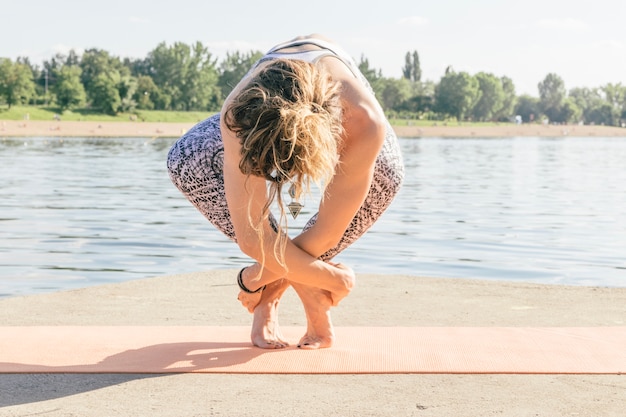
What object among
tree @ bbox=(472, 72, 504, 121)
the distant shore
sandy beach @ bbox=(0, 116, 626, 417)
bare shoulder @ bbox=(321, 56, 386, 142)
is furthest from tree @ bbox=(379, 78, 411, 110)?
bare shoulder @ bbox=(321, 56, 386, 142)

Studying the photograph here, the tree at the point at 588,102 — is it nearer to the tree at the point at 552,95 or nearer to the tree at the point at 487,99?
the tree at the point at 552,95

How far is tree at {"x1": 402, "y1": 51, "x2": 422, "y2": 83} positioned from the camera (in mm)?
151125

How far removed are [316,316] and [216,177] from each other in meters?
0.68

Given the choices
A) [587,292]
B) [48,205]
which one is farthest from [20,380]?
[48,205]

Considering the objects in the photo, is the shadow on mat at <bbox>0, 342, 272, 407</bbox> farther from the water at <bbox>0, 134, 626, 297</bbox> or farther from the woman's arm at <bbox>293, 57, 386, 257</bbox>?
the water at <bbox>0, 134, 626, 297</bbox>

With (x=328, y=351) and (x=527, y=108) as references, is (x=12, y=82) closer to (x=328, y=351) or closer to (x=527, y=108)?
(x=328, y=351)

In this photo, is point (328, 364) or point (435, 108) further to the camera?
point (435, 108)

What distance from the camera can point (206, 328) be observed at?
4.16 m

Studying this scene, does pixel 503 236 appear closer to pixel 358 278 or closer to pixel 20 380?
pixel 358 278

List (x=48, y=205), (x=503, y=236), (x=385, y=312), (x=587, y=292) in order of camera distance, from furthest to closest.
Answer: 1. (x=48, y=205)
2. (x=503, y=236)
3. (x=587, y=292)
4. (x=385, y=312)

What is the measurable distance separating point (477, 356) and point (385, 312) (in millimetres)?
1178

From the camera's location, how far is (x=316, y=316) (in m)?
3.60

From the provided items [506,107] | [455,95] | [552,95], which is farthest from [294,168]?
[552,95]

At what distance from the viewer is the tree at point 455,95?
120438 mm
